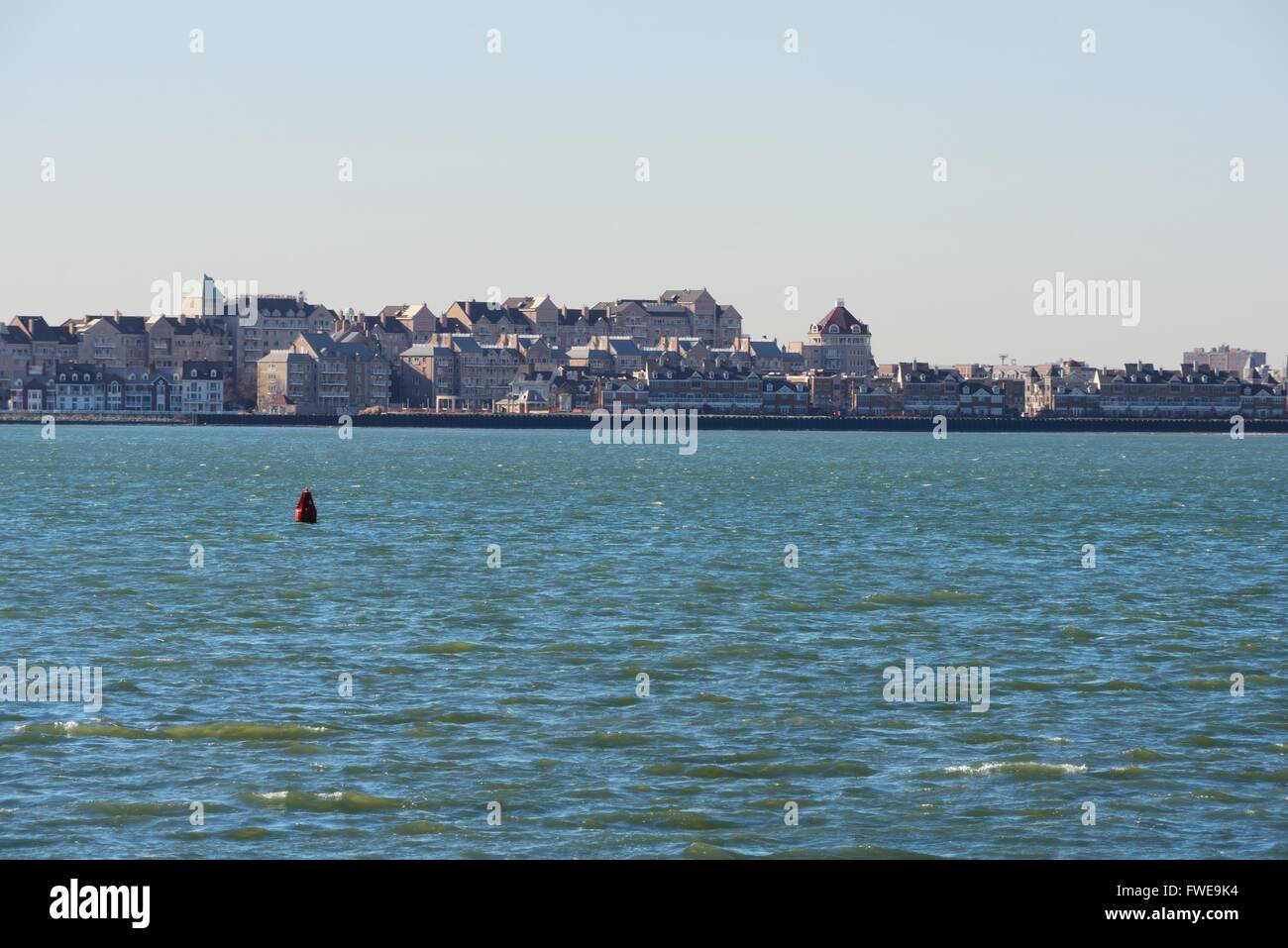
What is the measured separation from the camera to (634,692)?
28219mm

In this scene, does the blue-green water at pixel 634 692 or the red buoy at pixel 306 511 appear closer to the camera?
the blue-green water at pixel 634 692

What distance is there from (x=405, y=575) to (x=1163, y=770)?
28.6 m

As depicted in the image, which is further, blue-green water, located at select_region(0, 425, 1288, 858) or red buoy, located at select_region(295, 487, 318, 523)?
red buoy, located at select_region(295, 487, 318, 523)

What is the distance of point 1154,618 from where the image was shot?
39.4m

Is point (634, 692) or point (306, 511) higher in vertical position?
point (306, 511)

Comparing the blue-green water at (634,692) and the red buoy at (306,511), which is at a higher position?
the red buoy at (306,511)

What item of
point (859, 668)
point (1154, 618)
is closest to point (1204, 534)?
point (1154, 618)

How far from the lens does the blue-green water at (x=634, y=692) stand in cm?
1975

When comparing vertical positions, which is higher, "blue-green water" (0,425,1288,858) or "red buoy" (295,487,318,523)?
"red buoy" (295,487,318,523)

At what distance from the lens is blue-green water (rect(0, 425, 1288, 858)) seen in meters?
19.8

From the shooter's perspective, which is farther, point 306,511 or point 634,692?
point 306,511
